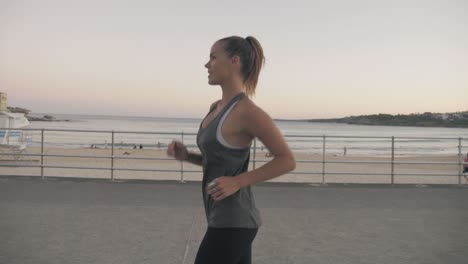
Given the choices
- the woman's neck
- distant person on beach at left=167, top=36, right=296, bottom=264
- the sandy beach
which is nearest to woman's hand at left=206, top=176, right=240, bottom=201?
distant person on beach at left=167, top=36, right=296, bottom=264

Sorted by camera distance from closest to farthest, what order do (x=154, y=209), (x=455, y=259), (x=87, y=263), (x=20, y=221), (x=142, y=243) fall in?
(x=87, y=263)
(x=455, y=259)
(x=142, y=243)
(x=20, y=221)
(x=154, y=209)

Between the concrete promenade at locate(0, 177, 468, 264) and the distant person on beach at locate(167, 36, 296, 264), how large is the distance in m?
2.25

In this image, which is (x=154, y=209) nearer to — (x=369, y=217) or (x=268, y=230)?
(x=268, y=230)

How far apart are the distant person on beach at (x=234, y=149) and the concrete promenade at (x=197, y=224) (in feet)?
7.38

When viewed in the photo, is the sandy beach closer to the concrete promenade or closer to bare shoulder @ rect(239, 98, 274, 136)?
the concrete promenade

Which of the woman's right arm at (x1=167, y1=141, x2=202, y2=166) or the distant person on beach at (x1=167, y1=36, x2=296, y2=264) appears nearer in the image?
the distant person on beach at (x1=167, y1=36, x2=296, y2=264)

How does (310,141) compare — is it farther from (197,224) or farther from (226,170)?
(226,170)

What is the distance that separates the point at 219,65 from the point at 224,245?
663 millimetres

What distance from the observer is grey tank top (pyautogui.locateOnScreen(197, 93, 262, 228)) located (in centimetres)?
149

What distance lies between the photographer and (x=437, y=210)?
619cm

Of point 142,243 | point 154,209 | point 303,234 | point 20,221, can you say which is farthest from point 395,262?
point 20,221

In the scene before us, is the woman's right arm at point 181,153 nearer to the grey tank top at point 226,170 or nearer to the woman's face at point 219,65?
the grey tank top at point 226,170

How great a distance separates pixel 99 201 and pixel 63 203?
505 mm

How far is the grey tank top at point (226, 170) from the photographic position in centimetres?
149
